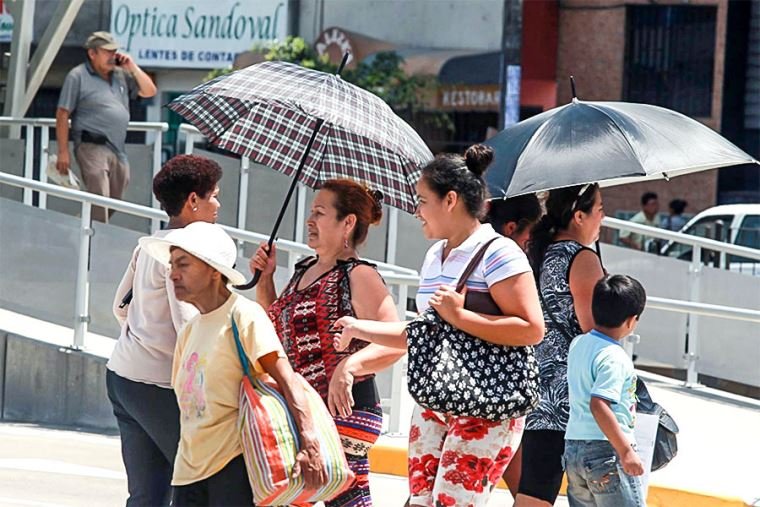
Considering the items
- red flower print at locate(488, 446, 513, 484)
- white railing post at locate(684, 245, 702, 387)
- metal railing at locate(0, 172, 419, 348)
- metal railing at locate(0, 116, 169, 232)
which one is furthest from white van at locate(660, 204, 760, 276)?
red flower print at locate(488, 446, 513, 484)

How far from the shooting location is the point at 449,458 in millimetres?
5004

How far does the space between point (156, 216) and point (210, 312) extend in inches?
204

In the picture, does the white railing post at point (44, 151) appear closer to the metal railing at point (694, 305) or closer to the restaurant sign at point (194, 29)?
the metal railing at point (694, 305)

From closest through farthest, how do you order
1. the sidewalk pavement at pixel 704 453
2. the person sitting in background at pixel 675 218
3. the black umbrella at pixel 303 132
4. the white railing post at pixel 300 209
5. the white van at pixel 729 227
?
1. the black umbrella at pixel 303 132
2. the sidewalk pavement at pixel 704 453
3. the white railing post at pixel 300 209
4. the white van at pixel 729 227
5. the person sitting in background at pixel 675 218

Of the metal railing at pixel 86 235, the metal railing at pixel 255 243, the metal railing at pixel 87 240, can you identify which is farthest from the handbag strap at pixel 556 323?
the metal railing at pixel 86 235

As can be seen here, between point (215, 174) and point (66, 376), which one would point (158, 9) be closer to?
point (66, 376)

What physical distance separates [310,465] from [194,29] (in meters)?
22.4

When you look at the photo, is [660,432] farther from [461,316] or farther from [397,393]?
[397,393]

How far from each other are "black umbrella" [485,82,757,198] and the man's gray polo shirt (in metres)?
6.88

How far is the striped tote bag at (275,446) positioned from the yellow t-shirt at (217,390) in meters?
0.04

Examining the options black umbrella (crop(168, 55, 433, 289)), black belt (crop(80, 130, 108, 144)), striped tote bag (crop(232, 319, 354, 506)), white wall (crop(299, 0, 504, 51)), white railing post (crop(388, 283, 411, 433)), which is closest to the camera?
striped tote bag (crop(232, 319, 354, 506))

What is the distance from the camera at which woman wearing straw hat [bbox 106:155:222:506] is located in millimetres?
5281

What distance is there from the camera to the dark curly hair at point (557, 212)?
5.64 metres

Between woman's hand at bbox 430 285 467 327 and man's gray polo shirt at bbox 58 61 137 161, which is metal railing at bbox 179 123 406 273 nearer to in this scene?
man's gray polo shirt at bbox 58 61 137 161
